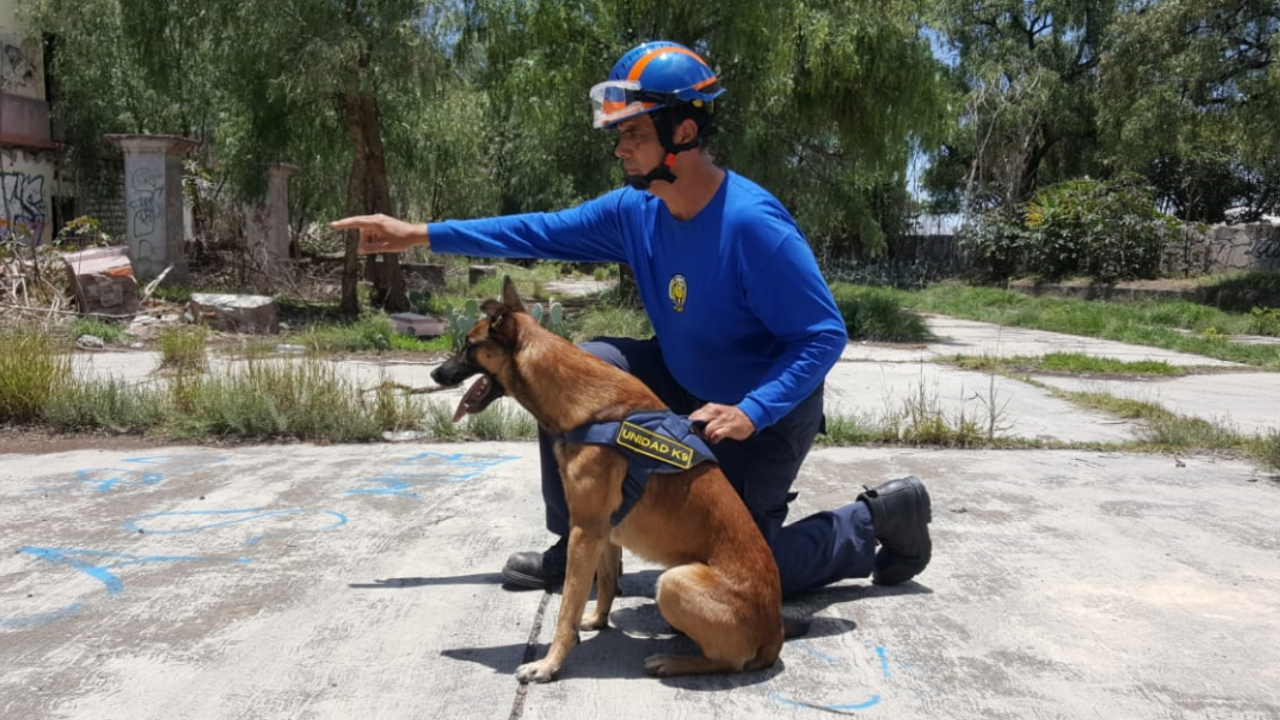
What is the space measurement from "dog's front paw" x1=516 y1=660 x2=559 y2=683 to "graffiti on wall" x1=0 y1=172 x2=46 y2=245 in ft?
66.6

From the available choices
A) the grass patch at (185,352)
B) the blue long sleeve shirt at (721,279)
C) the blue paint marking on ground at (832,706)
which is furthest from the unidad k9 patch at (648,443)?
the grass patch at (185,352)

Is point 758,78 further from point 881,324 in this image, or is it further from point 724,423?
point 724,423

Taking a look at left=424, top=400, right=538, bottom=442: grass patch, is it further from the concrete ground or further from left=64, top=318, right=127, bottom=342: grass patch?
left=64, top=318, right=127, bottom=342: grass patch

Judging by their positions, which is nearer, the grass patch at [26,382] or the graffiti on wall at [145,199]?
the grass patch at [26,382]

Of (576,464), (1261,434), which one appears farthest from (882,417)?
(576,464)

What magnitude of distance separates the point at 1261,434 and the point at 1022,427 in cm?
146

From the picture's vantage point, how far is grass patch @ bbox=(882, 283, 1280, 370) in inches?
500

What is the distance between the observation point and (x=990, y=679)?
2.75 m

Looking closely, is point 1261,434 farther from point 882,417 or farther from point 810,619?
point 810,619

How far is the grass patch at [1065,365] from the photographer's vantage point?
393 inches

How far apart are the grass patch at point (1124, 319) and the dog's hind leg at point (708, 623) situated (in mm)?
10500

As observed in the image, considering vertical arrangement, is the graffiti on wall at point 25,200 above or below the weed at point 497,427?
above

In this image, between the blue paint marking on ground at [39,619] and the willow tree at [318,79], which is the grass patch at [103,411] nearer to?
the blue paint marking on ground at [39,619]

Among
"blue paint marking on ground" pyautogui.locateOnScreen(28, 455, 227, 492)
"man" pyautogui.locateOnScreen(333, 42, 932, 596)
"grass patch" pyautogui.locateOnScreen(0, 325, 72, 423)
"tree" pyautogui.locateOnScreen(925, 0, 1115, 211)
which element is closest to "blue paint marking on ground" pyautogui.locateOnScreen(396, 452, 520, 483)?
"blue paint marking on ground" pyautogui.locateOnScreen(28, 455, 227, 492)
